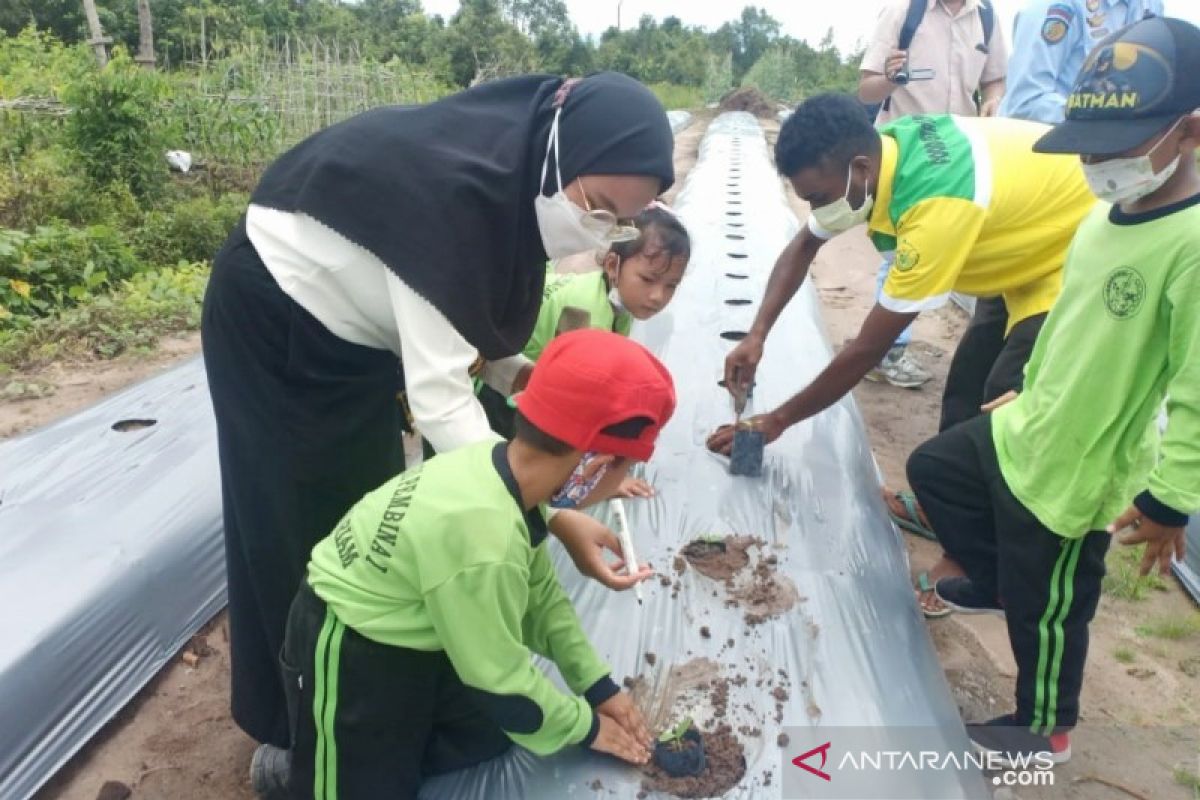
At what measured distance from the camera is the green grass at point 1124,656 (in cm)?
249

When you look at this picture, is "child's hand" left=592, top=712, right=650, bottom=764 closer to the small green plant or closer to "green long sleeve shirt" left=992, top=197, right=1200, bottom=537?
the small green plant

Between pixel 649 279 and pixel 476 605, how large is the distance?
1.26m

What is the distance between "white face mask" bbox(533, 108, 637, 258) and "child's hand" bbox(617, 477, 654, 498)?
3.14 ft

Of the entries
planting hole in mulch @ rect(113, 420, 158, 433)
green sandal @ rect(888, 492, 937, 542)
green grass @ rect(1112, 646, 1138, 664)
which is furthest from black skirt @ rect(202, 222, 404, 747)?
Result: green grass @ rect(1112, 646, 1138, 664)

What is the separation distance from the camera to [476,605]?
1237 millimetres

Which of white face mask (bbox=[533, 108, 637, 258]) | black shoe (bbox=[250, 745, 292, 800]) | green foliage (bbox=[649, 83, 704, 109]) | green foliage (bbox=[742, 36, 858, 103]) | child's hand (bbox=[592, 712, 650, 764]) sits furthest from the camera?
green foliage (bbox=[742, 36, 858, 103])

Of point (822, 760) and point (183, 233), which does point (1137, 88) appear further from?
point (183, 233)

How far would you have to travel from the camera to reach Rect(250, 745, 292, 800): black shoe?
1731 millimetres

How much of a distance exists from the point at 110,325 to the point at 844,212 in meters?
4.23

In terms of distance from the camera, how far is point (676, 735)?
5.07 feet

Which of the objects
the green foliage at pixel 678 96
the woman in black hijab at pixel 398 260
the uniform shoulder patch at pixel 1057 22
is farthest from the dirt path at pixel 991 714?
the green foliage at pixel 678 96

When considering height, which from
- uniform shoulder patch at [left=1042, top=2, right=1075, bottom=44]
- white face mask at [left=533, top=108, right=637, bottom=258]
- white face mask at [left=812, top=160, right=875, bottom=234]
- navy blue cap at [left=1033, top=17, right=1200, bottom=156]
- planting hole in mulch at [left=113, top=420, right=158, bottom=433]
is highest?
uniform shoulder patch at [left=1042, top=2, right=1075, bottom=44]

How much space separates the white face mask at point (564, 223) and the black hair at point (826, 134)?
0.87 m

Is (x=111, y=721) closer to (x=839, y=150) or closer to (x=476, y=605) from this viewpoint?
(x=476, y=605)
